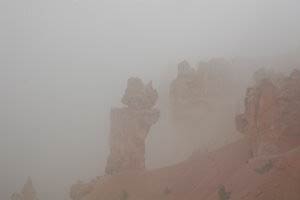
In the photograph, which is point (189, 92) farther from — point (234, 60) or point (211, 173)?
point (211, 173)

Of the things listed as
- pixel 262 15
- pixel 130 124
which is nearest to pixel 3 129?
pixel 262 15

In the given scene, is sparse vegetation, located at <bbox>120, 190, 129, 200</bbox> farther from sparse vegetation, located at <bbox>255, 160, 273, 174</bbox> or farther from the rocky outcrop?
sparse vegetation, located at <bbox>255, 160, 273, 174</bbox>

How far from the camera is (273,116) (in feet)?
166

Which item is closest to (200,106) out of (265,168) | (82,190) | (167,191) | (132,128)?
(132,128)

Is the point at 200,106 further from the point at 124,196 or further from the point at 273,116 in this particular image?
the point at 273,116

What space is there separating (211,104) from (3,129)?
102008mm

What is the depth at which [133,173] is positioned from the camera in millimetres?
63438

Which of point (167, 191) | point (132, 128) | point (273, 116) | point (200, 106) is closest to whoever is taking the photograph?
point (273, 116)

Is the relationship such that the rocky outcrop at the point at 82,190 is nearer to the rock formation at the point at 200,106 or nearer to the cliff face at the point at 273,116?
the cliff face at the point at 273,116

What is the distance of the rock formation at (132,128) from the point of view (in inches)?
2606

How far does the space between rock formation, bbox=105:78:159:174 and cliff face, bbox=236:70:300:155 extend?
1691 centimetres

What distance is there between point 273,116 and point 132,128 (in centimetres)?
2228

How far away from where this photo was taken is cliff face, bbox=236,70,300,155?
49.0m

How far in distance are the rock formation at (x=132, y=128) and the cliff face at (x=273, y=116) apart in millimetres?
16907
